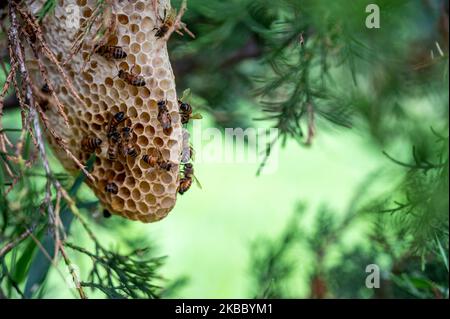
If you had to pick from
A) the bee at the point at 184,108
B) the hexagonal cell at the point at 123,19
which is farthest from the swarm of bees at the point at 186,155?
the hexagonal cell at the point at 123,19

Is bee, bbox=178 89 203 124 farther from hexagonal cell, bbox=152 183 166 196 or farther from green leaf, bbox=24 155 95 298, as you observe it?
green leaf, bbox=24 155 95 298

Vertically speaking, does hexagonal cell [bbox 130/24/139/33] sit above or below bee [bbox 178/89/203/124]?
above

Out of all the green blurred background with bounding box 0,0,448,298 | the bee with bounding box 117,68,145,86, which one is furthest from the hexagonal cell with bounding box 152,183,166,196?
the green blurred background with bounding box 0,0,448,298

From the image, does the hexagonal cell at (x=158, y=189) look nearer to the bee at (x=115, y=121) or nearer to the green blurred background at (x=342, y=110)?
the bee at (x=115, y=121)

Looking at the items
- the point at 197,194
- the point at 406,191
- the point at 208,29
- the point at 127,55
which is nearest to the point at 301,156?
the point at 197,194

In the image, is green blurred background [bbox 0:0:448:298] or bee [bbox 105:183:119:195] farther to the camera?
green blurred background [bbox 0:0:448:298]

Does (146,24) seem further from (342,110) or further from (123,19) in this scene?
(342,110)
